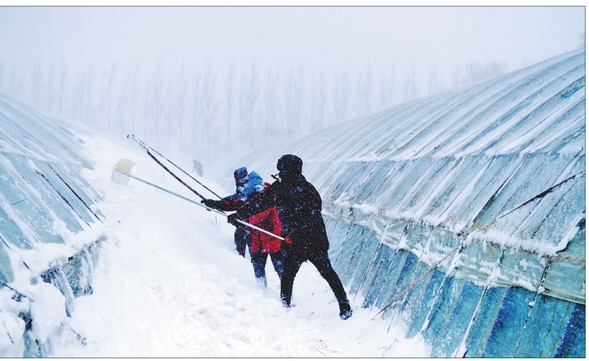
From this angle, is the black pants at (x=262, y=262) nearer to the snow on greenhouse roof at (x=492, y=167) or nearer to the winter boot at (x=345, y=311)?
the winter boot at (x=345, y=311)

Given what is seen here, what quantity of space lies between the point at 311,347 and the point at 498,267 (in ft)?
5.44

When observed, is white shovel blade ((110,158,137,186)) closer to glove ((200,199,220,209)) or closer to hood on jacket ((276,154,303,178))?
glove ((200,199,220,209))

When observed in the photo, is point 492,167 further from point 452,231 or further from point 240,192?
point 240,192

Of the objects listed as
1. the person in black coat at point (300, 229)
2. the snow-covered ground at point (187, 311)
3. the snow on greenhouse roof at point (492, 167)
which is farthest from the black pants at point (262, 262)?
the snow on greenhouse roof at point (492, 167)

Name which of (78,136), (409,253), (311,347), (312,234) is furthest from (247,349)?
(78,136)

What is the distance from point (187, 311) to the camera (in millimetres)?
3287

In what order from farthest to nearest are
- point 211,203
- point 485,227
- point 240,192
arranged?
1. point 240,192
2. point 211,203
3. point 485,227

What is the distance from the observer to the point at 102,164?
6.12 meters

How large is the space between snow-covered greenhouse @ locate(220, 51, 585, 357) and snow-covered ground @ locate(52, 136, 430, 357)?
0.42 metres

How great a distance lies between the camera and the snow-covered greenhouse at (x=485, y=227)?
2.34 metres

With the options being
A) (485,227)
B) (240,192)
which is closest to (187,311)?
(240,192)

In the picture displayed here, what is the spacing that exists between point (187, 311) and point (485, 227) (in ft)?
8.31

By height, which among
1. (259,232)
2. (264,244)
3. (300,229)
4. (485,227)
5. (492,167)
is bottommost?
(264,244)

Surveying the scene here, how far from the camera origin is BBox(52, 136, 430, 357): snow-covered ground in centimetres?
260
